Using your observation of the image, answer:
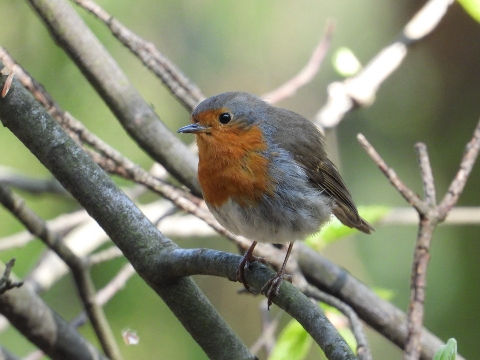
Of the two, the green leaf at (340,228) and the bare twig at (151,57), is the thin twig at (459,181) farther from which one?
the bare twig at (151,57)

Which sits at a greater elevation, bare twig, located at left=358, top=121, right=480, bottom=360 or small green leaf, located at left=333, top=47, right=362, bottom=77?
small green leaf, located at left=333, top=47, right=362, bottom=77

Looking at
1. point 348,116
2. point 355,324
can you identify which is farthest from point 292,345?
point 348,116

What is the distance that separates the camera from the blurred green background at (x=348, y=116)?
5336 mm

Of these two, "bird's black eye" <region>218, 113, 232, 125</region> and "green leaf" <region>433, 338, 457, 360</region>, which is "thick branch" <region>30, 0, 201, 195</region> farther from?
"green leaf" <region>433, 338, 457, 360</region>

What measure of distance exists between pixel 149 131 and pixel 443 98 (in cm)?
418

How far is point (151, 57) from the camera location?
3.10 metres

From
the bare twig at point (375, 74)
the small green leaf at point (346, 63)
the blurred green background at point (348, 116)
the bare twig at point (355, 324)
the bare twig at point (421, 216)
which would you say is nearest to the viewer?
the bare twig at point (355, 324)

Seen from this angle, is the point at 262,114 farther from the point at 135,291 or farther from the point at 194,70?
the point at 194,70

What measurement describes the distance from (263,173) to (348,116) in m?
3.31

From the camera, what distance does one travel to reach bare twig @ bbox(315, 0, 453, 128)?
365 cm

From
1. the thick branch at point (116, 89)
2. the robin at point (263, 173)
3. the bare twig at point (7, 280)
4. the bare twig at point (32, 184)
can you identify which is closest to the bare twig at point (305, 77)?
the robin at point (263, 173)

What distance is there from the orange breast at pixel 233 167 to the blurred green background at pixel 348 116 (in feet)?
7.78

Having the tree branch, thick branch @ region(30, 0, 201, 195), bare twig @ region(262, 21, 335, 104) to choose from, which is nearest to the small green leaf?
bare twig @ region(262, 21, 335, 104)

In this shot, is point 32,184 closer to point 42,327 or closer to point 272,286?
point 42,327
